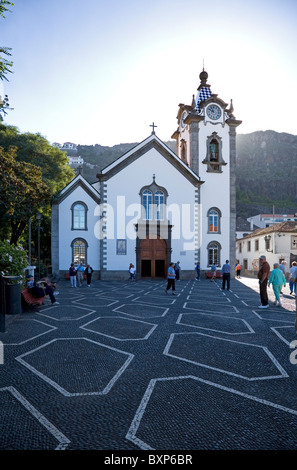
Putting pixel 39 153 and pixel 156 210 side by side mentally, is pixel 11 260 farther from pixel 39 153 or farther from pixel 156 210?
pixel 39 153

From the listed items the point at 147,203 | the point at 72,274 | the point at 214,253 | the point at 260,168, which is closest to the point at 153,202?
the point at 147,203

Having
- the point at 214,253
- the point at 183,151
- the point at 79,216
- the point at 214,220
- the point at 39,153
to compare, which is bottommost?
the point at 214,253

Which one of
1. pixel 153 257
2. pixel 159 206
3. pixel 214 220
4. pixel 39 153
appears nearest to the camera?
pixel 159 206

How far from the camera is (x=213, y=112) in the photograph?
94.6 ft

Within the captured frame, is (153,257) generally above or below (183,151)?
below

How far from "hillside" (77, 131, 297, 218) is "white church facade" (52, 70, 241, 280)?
6027 centimetres

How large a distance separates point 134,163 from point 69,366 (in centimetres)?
2237

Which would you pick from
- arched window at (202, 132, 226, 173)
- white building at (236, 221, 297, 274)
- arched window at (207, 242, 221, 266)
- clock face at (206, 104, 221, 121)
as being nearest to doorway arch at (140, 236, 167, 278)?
arched window at (207, 242, 221, 266)

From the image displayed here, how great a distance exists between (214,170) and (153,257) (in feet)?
32.1

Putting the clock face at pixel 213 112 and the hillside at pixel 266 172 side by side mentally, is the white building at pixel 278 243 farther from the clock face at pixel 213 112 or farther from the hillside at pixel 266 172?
the hillside at pixel 266 172

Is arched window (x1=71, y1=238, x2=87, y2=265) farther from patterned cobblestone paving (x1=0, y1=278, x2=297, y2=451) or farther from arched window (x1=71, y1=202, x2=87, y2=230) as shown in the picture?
patterned cobblestone paving (x1=0, y1=278, x2=297, y2=451)

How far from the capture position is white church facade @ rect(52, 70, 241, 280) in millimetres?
25609

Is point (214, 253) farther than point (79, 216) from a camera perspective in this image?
Yes

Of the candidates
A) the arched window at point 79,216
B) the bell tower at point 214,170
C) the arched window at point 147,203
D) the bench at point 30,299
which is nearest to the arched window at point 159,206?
the arched window at point 147,203
